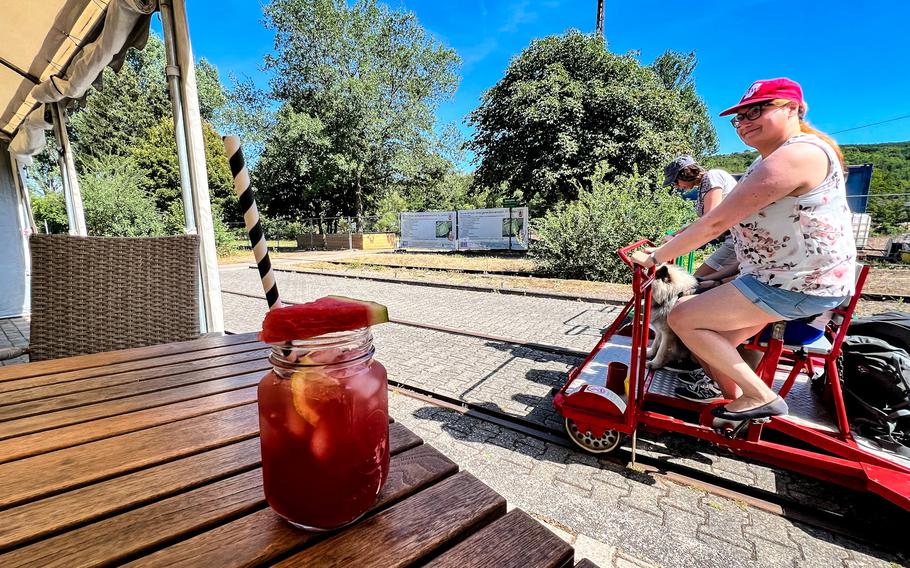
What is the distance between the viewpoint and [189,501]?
30.5 inches

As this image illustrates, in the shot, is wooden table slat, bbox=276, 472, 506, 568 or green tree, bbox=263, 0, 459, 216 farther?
green tree, bbox=263, 0, 459, 216

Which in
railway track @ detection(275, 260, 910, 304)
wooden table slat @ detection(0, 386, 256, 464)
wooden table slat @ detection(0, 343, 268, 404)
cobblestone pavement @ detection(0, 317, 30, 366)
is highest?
wooden table slat @ detection(0, 343, 268, 404)

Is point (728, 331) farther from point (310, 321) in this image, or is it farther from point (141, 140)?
point (141, 140)

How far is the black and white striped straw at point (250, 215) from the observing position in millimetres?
942

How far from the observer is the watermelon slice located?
1.95 ft

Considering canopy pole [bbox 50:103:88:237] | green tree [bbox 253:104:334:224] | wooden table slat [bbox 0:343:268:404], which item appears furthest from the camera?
green tree [bbox 253:104:334:224]

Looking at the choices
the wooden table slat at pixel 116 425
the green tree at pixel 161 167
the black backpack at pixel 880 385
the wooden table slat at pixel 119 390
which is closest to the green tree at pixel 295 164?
the green tree at pixel 161 167

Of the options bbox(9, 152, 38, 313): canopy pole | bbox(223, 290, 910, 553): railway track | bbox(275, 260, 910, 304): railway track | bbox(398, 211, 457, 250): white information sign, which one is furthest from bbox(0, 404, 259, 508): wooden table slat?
bbox(398, 211, 457, 250): white information sign

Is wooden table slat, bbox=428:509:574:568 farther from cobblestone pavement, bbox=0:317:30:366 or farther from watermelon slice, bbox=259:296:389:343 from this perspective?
cobblestone pavement, bbox=0:317:30:366

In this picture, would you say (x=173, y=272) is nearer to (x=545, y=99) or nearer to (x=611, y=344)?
(x=611, y=344)

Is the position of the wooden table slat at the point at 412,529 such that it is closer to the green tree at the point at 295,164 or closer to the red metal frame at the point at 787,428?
the red metal frame at the point at 787,428

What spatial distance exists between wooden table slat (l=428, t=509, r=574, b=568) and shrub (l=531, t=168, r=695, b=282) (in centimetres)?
951

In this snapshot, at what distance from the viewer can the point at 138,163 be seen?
69.5ft

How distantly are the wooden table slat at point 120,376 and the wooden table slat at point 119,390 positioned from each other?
2 cm
